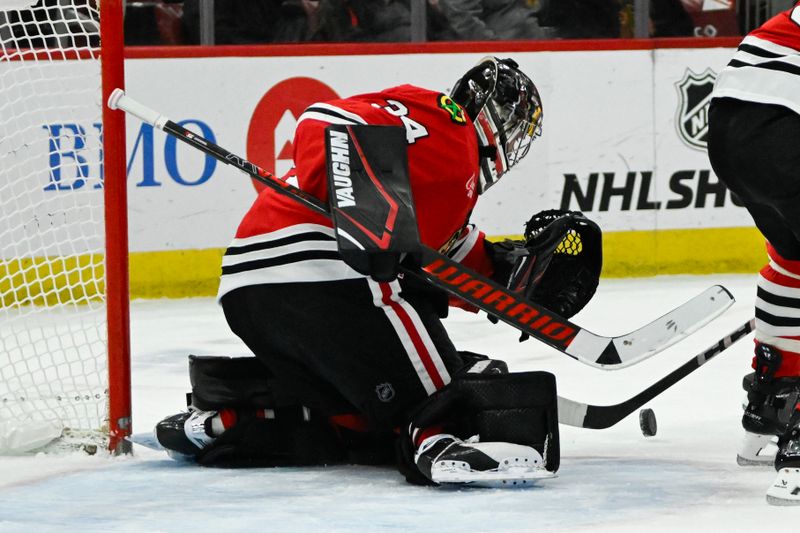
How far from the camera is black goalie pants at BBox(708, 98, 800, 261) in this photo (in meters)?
2.44

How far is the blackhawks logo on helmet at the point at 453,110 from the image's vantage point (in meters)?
2.59

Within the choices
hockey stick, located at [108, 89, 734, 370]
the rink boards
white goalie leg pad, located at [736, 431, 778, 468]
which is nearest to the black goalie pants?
hockey stick, located at [108, 89, 734, 370]

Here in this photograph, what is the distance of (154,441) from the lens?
2803 mm

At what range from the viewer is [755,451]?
8.46ft

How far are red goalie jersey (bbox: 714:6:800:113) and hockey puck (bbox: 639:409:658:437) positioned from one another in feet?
2.27

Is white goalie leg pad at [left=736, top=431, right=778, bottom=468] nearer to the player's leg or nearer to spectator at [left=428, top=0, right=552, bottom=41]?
the player's leg

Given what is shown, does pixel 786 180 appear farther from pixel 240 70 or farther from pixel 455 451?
pixel 240 70

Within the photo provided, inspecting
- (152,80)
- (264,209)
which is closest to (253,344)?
(264,209)

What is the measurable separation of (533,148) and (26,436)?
9.73 feet

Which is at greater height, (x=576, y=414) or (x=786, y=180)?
(x=786, y=180)

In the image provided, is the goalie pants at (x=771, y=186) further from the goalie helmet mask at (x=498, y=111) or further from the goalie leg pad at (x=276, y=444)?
the goalie leg pad at (x=276, y=444)

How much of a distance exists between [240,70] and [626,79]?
4.98 feet

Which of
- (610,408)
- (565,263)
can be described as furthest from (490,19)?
(610,408)

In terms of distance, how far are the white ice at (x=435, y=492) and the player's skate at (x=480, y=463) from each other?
0.10 ft
